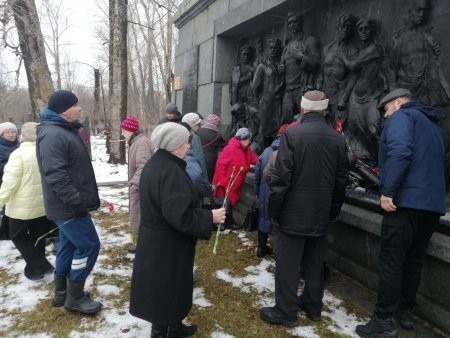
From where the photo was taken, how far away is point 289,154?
10.2 feet

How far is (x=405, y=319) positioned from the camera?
3.27 meters

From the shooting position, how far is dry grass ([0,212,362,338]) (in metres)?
3.25

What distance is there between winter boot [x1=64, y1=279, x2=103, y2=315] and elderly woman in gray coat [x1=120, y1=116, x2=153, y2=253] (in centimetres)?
113

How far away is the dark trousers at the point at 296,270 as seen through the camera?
326 cm

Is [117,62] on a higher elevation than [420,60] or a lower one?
higher

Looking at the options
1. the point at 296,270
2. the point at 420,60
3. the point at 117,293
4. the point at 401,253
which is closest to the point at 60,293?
the point at 117,293

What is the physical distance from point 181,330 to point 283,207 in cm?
132

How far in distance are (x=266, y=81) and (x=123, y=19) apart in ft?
27.4

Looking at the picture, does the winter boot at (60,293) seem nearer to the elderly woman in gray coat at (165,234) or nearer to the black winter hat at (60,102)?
the elderly woman in gray coat at (165,234)

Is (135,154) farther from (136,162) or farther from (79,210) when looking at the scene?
(79,210)

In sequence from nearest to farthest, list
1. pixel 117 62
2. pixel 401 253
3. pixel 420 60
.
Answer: pixel 401 253
pixel 420 60
pixel 117 62

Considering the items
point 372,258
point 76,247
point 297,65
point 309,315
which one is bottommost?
point 309,315

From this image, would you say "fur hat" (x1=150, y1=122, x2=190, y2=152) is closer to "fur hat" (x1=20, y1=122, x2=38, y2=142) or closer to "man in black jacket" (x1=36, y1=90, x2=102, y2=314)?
"man in black jacket" (x1=36, y1=90, x2=102, y2=314)

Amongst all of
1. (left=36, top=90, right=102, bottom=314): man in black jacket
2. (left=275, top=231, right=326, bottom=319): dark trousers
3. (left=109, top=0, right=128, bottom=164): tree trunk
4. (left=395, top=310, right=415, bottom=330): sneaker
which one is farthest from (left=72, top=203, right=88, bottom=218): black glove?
(left=109, top=0, right=128, bottom=164): tree trunk
